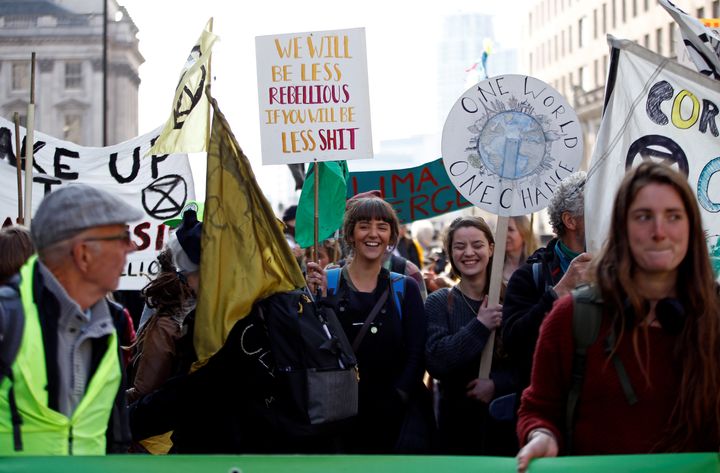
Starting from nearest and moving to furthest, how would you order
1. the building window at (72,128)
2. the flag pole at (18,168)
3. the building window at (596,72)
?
1. the flag pole at (18,168)
2. the building window at (72,128)
3. the building window at (596,72)

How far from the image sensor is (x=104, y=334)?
3.35m

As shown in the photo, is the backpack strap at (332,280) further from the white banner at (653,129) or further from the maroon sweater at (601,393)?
the maroon sweater at (601,393)

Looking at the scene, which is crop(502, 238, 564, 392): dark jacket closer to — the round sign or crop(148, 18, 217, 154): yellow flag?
the round sign

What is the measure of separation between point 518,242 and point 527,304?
1994mm

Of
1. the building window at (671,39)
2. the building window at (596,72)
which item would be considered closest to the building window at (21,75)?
the building window at (671,39)

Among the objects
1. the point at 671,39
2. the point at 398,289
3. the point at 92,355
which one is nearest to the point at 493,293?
the point at 398,289

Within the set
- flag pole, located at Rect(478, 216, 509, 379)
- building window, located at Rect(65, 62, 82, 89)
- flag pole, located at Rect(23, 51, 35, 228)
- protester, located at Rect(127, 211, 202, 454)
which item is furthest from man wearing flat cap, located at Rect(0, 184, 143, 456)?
building window, located at Rect(65, 62, 82, 89)

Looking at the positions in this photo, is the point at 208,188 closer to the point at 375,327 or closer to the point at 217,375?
the point at 217,375

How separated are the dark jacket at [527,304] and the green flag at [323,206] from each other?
1.88 metres

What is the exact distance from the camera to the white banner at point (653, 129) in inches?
202

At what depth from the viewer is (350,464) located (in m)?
3.52

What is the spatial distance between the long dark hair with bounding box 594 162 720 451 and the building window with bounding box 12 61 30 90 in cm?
1641

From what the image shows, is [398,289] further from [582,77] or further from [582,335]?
[582,77]

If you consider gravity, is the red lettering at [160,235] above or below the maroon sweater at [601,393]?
above
